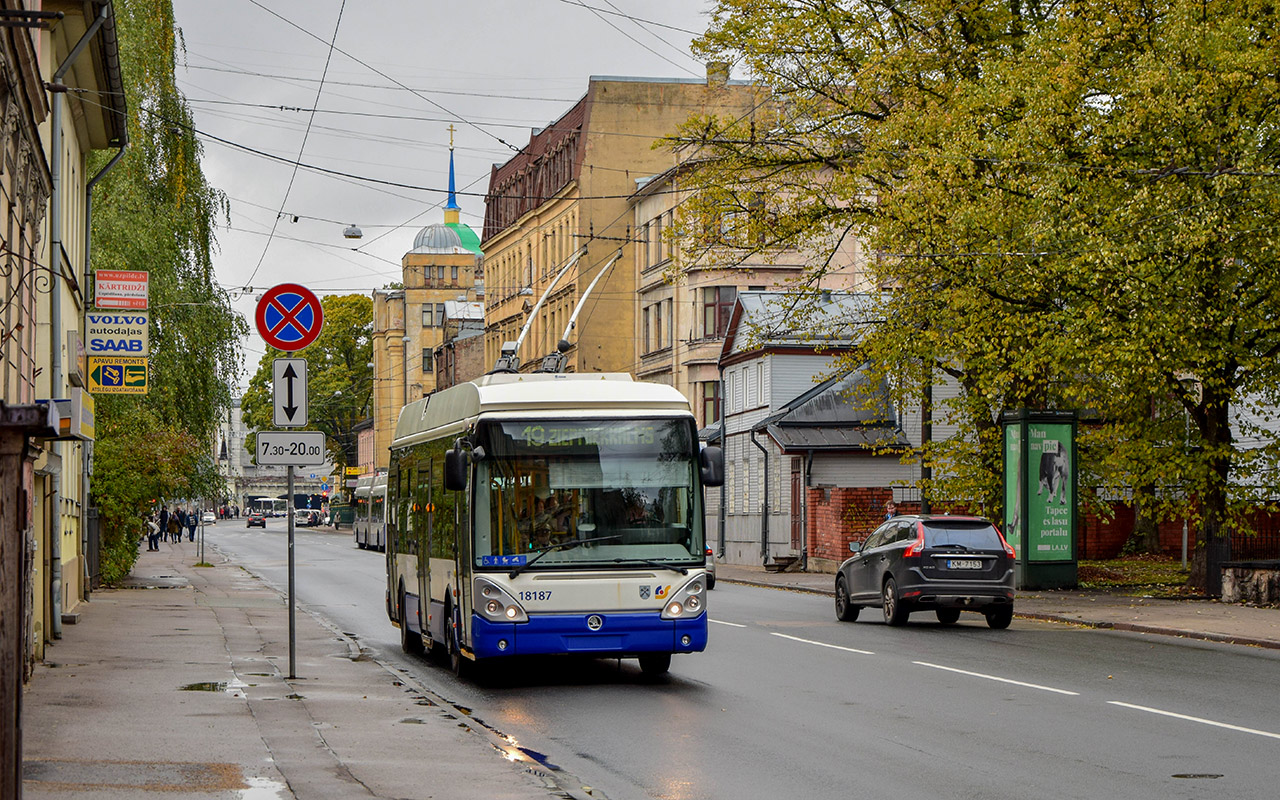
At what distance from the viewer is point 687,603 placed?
634 inches

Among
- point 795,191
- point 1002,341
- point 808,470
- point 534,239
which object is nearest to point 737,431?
point 808,470

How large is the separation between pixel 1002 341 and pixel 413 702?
59.3 feet

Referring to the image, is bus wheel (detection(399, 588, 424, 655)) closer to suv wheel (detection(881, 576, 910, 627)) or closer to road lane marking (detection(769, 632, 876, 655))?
road lane marking (detection(769, 632, 876, 655))

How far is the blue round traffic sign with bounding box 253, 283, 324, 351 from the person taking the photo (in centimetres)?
1709

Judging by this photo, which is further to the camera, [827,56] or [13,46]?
[827,56]

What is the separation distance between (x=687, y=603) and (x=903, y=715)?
2908 millimetres

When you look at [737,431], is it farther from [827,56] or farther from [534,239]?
[534,239]

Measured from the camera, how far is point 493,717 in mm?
14148

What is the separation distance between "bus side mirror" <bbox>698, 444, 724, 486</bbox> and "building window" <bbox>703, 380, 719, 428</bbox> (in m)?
46.4

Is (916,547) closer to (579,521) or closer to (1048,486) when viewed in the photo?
(1048,486)

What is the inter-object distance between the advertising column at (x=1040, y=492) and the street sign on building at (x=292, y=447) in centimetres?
1840

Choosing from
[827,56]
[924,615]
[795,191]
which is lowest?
[924,615]

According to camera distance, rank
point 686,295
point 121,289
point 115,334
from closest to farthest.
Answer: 1. point 115,334
2. point 121,289
3. point 686,295

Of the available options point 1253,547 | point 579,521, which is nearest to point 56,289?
point 579,521
